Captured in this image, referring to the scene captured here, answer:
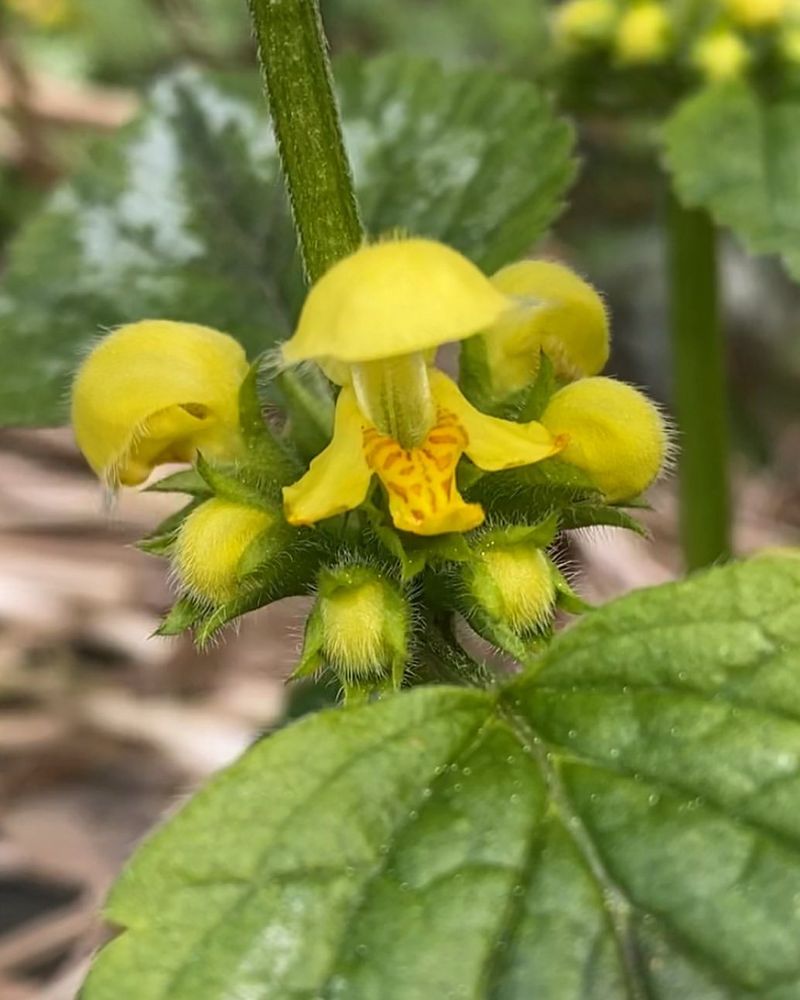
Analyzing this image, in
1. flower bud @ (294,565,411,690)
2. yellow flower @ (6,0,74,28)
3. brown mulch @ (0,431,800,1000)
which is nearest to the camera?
flower bud @ (294,565,411,690)

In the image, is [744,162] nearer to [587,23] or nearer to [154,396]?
[587,23]

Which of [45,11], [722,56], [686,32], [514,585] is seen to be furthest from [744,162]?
[45,11]

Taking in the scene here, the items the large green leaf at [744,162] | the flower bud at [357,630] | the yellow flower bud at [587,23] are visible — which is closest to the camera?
the flower bud at [357,630]

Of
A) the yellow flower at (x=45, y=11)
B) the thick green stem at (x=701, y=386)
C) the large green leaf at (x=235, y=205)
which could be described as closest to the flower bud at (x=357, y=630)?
the large green leaf at (x=235, y=205)

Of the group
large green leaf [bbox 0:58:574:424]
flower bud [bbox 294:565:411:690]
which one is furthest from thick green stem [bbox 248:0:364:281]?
large green leaf [bbox 0:58:574:424]

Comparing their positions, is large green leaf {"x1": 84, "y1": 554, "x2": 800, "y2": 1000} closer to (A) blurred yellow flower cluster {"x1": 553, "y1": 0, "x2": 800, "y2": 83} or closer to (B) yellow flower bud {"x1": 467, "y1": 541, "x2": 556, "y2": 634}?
(B) yellow flower bud {"x1": 467, "y1": 541, "x2": 556, "y2": 634}

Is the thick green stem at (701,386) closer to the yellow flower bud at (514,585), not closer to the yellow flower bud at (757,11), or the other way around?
the yellow flower bud at (757,11)
